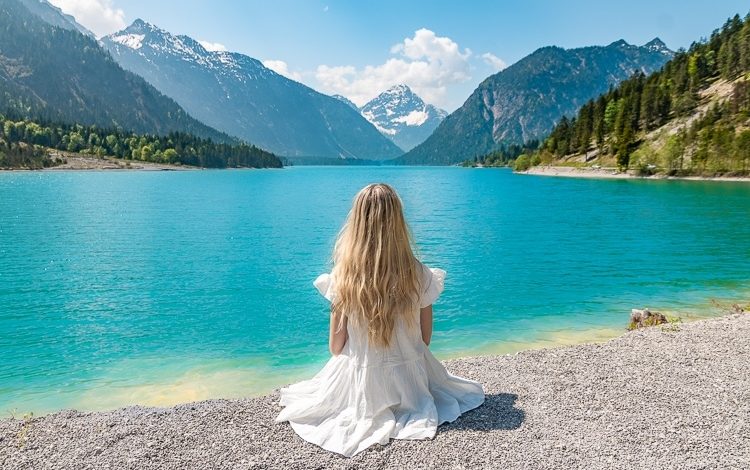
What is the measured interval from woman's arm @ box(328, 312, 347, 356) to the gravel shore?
5.21ft

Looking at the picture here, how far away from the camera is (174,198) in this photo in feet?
295

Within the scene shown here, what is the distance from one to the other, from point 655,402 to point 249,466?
725 cm

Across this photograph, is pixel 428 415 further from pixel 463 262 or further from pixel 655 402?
pixel 463 262

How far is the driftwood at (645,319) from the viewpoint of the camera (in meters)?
17.1

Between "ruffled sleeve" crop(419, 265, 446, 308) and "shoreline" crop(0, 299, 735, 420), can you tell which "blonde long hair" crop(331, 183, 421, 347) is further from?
"shoreline" crop(0, 299, 735, 420)

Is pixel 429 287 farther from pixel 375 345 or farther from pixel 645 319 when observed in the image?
pixel 645 319

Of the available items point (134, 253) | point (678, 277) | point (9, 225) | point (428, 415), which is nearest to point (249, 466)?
point (428, 415)

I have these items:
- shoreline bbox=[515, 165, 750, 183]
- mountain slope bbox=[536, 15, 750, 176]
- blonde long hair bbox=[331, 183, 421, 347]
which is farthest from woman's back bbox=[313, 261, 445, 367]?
mountain slope bbox=[536, 15, 750, 176]

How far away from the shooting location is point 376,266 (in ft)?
23.3

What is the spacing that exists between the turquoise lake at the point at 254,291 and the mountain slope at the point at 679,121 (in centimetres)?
7534

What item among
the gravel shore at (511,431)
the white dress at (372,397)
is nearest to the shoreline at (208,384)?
the gravel shore at (511,431)

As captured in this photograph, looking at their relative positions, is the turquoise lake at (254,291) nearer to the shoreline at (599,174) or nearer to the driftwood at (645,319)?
the driftwood at (645,319)

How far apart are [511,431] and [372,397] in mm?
2316

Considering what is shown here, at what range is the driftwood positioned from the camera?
56.2 feet
